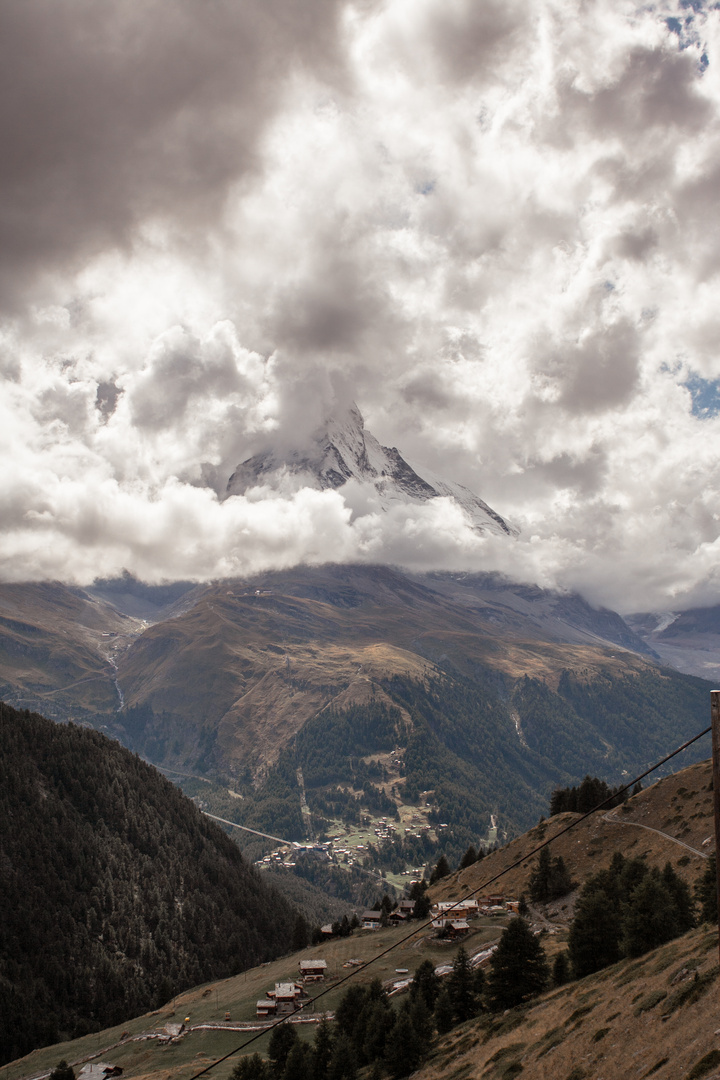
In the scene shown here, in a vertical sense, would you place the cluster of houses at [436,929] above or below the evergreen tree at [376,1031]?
below

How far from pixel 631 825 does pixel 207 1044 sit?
72.4m

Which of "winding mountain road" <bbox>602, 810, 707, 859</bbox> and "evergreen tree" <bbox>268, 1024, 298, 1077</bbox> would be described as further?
"winding mountain road" <bbox>602, 810, 707, 859</bbox>

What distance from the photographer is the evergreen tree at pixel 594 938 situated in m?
61.9

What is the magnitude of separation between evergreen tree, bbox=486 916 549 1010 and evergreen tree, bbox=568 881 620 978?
3.32 m

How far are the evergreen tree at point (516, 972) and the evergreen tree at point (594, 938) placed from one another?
332 centimetres

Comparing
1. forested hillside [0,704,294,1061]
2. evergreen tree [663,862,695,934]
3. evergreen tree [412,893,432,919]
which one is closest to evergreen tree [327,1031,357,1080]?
evergreen tree [663,862,695,934]

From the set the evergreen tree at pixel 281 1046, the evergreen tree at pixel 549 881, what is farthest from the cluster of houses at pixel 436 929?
the evergreen tree at pixel 281 1046

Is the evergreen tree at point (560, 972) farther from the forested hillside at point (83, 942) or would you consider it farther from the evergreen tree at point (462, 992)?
the forested hillside at point (83, 942)

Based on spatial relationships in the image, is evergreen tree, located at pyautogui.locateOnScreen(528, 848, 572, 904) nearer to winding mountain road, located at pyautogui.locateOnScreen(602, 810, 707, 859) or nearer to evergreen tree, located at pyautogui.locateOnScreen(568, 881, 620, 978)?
winding mountain road, located at pyautogui.locateOnScreen(602, 810, 707, 859)

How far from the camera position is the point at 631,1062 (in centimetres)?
3186

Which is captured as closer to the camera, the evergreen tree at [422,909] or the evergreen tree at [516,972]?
the evergreen tree at [516,972]

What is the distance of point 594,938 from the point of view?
6284 cm

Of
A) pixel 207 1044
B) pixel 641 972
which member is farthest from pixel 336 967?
pixel 641 972

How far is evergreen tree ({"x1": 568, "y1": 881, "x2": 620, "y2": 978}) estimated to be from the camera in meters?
61.9
